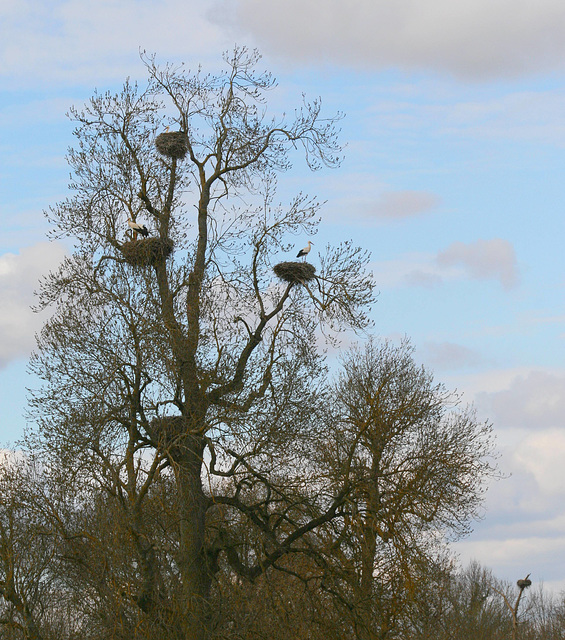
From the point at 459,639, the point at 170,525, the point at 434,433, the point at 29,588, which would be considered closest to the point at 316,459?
the point at 170,525

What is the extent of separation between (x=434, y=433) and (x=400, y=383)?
2.08 metres

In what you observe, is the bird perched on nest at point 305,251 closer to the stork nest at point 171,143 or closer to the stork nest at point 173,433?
the stork nest at point 171,143

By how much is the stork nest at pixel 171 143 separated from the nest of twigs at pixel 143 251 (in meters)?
2.26

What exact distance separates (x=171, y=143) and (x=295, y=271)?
354 centimetres

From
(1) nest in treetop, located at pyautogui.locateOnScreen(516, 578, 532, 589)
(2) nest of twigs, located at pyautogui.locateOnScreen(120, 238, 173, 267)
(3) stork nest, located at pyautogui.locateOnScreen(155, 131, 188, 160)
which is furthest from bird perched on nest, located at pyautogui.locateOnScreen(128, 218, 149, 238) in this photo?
(1) nest in treetop, located at pyautogui.locateOnScreen(516, 578, 532, 589)

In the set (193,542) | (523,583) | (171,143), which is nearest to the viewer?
(193,542)

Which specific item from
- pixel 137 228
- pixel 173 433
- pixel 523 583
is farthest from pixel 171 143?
pixel 523 583

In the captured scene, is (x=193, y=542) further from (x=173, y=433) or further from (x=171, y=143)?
(x=171, y=143)

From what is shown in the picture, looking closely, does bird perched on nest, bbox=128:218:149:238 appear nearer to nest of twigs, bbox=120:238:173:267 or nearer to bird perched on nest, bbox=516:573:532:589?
nest of twigs, bbox=120:238:173:267

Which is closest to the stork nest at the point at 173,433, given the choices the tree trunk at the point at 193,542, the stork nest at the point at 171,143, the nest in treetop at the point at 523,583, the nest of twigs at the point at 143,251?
the tree trunk at the point at 193,542

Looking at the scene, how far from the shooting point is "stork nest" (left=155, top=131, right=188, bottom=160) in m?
17.3

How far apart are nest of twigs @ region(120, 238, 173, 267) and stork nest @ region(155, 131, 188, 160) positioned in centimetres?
226

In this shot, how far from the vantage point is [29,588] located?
53.1 ft

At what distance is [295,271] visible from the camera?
54.6 feet
